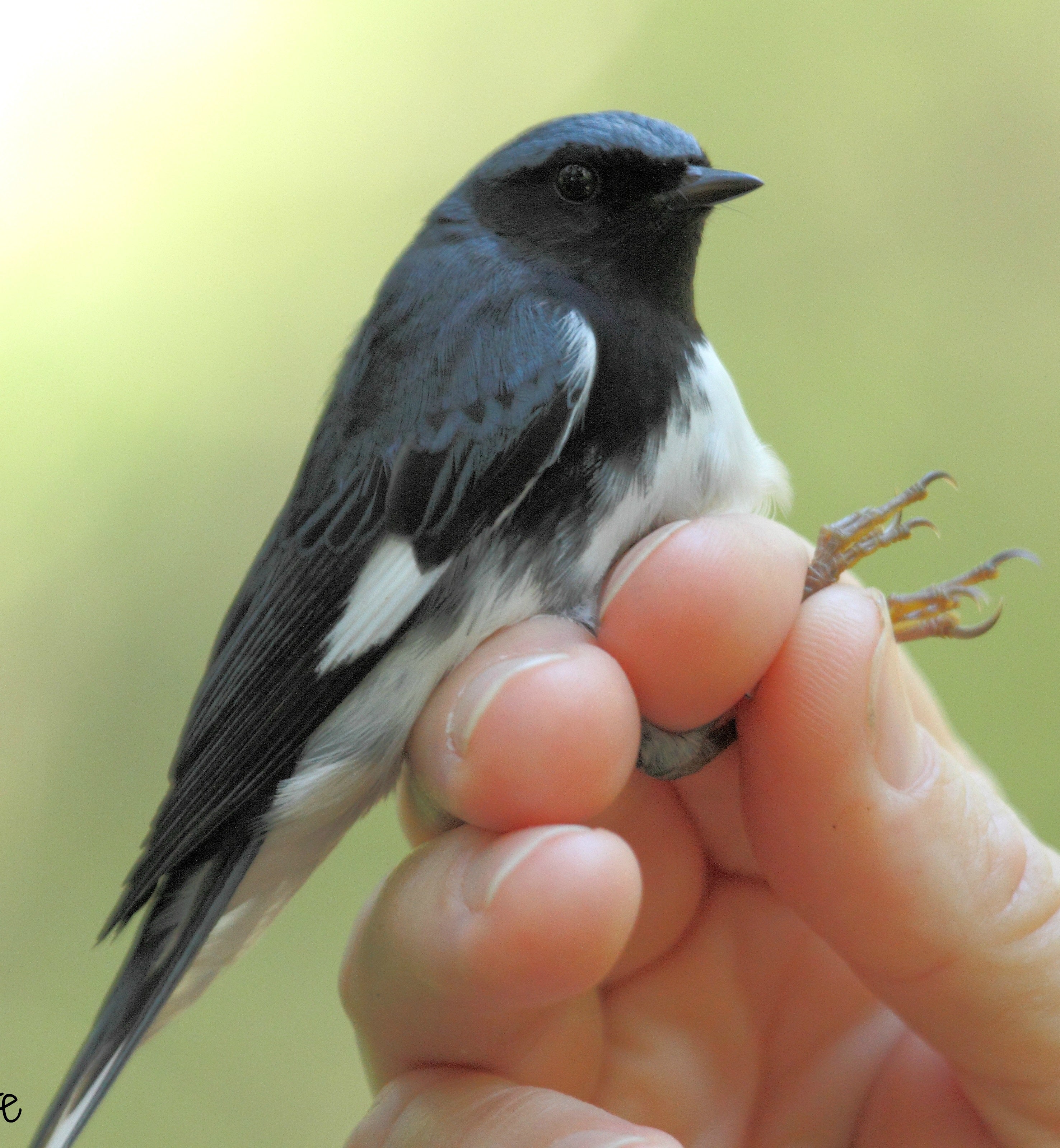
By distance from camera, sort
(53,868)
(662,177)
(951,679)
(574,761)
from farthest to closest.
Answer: (53,868)
(951,679)
(662,177)
(574,761)

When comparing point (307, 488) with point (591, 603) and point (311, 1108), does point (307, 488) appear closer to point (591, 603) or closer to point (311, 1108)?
point (591, 603)

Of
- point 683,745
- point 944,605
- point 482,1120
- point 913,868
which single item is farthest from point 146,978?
point 944,605

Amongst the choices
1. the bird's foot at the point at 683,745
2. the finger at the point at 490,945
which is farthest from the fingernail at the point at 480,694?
the bird's foot at the point at 683,745

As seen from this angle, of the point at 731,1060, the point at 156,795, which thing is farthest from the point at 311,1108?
the point at 731,1060

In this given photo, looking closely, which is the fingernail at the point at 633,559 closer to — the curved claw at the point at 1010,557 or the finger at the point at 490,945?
the finger at the point at 490,945

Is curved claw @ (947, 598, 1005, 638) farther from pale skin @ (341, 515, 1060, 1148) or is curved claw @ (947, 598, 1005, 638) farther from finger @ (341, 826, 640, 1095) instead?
finger @ (341, 826, 640, 1095)
